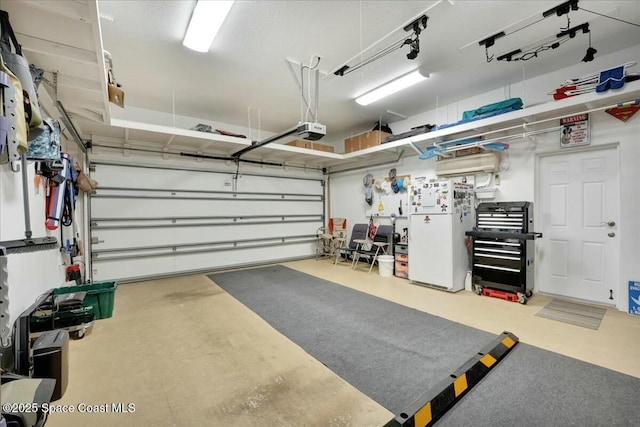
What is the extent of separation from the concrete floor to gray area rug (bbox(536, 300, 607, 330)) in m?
0.10

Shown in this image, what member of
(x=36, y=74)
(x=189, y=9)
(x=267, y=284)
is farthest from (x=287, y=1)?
(x=267, y=284)

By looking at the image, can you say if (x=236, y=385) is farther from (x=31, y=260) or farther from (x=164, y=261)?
(x=164, y=261)

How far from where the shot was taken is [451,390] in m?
1.84

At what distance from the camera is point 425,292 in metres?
4.37

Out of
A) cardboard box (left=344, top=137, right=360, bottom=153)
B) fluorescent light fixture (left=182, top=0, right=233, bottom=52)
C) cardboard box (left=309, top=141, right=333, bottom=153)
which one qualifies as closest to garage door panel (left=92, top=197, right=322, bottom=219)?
cardboard box (left=309, top=141, right=333, bottom=153)

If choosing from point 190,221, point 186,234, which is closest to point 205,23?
point 190,221

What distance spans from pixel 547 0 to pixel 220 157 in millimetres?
5703

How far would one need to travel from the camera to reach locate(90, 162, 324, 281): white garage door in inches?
197

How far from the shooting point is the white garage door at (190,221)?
16.4 feet

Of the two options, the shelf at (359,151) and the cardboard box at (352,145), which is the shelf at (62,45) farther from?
the cardboard box at (352,145)

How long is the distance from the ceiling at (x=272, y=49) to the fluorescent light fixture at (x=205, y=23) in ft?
0.35

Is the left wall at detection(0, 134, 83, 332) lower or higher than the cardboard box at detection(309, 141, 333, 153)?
lower

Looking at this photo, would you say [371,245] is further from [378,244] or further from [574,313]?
[574,313]

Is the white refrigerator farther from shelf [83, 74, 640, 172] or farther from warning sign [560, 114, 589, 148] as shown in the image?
warning sign [560, 114, 589, 148]
